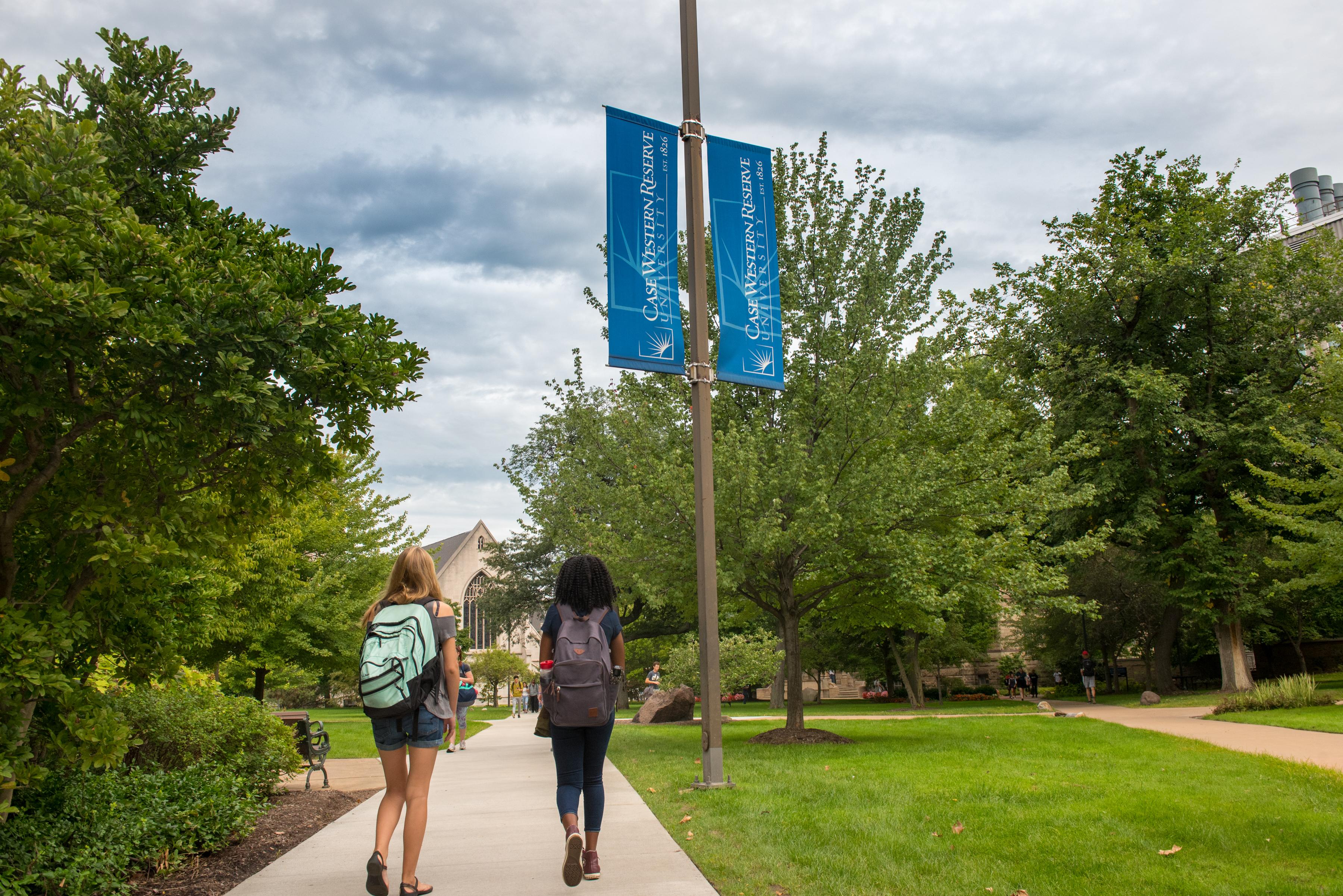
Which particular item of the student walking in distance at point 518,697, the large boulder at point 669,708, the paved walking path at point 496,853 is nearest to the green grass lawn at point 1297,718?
the large boulder at point 669,708

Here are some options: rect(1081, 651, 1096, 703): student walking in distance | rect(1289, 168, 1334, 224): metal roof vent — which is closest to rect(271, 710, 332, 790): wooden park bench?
rect(1081, 651, 1096, 703): student walking in distance

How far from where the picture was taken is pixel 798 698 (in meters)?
15.8

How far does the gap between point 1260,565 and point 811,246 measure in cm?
2284

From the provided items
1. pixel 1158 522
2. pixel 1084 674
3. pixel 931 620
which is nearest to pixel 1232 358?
pixel 1158 522

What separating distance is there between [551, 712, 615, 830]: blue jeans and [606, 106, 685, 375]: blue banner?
4.82m

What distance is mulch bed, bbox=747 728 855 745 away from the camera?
582 inches

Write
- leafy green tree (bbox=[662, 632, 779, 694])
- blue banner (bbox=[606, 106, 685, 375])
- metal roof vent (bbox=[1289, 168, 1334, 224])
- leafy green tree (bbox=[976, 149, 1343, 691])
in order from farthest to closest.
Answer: metal roof vent (bbox=[1289, 168, 1334, 224]), leafy green tree (bbox=[976, 149, 1343, 691]), leafy green tree (bbox=[662, 632, 779, 694]), blue banner (bbox=[606, 106, 685, 375])

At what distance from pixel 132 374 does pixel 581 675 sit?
2879 millimetres

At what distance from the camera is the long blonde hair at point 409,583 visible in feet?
16.6

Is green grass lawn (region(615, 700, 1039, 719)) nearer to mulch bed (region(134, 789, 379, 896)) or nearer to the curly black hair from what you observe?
mulch bed (region(134, 789, 379, 896))

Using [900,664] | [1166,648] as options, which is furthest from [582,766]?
[900,664]

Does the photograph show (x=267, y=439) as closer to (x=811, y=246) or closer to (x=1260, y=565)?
(x=811, y=246)

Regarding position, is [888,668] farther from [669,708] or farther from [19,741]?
[19,741]

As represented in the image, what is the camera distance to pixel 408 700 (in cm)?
475
